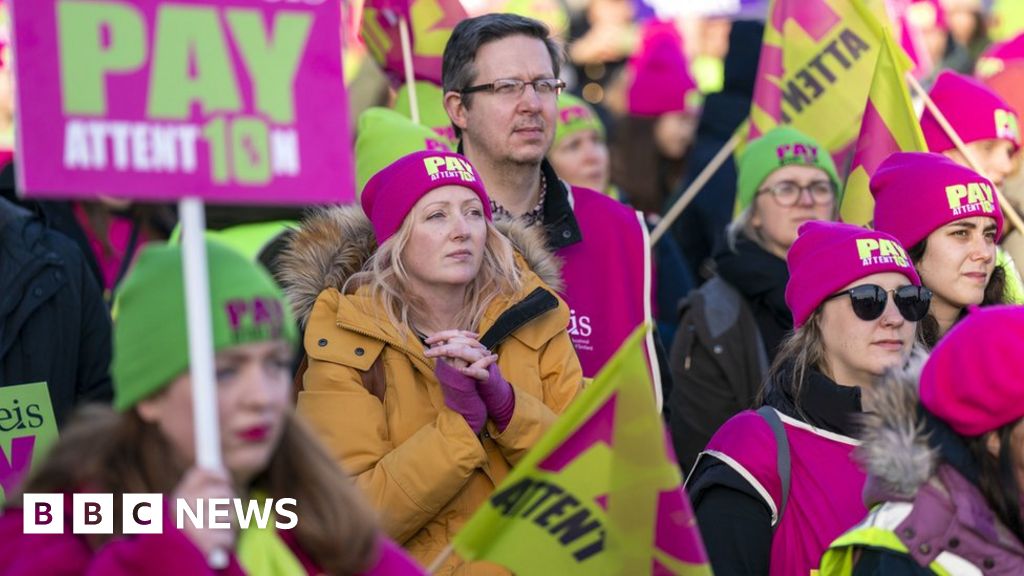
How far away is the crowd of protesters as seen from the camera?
370 centimetres

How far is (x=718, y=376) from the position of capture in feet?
23.9

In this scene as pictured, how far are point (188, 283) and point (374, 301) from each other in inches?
72.8

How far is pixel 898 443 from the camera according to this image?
4.21 meters

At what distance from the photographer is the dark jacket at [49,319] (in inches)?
243

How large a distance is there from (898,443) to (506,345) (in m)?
1.51

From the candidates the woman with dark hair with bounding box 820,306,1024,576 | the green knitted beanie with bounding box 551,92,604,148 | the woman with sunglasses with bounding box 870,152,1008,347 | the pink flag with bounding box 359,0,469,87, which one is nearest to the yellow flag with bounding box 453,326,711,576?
the woman with dark hair with bounding box 820,306,1024,576

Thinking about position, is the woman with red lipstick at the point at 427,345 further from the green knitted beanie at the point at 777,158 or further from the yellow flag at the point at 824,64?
the yellow flag at the point at 824,64

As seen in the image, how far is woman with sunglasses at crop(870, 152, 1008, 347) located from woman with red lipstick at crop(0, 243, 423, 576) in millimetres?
3048

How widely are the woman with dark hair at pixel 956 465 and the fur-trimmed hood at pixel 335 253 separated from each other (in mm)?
1702

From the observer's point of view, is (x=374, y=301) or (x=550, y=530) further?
(x=374, y=301)

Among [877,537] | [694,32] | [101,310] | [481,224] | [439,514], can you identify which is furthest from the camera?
[694,32]

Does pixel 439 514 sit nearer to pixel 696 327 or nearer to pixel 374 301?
pixel 374 301

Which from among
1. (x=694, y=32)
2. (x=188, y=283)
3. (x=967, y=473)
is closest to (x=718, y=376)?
(x=967, y=473)

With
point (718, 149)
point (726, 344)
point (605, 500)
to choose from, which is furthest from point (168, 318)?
point (718, 149)
